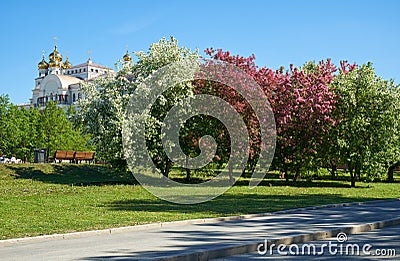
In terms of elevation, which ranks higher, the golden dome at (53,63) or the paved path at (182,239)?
the golden dome at (53,63)

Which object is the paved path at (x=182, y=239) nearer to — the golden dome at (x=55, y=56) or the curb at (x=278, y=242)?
the curb at (x=278, y=242)

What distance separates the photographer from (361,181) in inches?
1494


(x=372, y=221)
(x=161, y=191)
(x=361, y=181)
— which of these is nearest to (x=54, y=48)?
(x=361, y=181)

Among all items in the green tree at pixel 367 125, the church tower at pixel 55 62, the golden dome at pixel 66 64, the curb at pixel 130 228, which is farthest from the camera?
the golden dome at pixel 66 64

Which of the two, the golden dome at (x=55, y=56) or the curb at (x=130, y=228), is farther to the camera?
the golden dome at (x=55, y=56)

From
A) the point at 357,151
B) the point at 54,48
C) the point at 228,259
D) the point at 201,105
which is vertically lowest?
the point at 228,259

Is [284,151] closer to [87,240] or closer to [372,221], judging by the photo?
[372,221]

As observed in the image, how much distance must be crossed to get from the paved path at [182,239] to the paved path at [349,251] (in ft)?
1.39

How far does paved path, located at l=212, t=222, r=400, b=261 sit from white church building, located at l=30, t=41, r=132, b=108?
8760 cm

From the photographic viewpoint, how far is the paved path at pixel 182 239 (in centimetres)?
833

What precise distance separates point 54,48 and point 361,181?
10887 centimetres

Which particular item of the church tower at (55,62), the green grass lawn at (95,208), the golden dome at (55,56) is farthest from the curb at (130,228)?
the golden dome at (55,56)

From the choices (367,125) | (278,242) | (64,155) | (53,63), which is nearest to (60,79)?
(53,63)

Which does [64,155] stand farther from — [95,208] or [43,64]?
[43,64]
